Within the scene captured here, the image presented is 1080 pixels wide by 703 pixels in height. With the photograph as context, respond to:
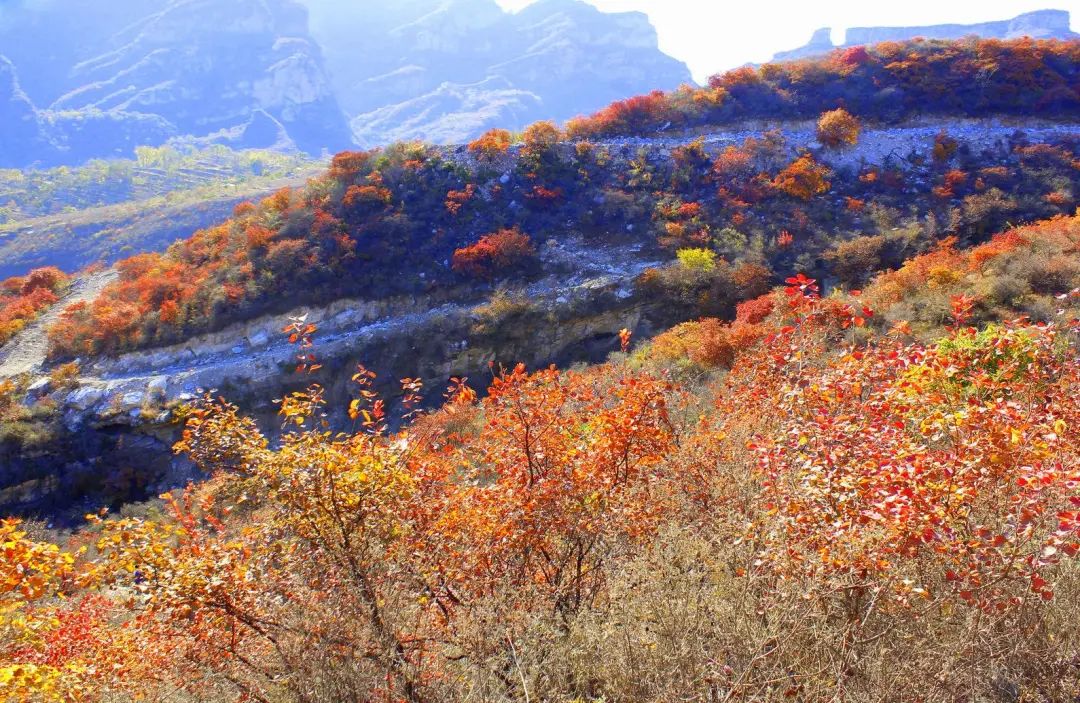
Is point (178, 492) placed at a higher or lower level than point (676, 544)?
lower

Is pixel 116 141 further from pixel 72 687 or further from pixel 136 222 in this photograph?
pixel 72 687

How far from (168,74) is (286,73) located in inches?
1012

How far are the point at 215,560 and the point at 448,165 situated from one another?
20.8 metres

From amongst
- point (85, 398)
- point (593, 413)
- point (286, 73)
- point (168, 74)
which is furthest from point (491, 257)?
point (168, 74)

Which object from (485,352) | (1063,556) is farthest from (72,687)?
(485,352)

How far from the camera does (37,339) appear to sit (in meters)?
19.8

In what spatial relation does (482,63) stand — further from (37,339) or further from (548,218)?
(37,339)

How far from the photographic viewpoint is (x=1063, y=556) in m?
3.58

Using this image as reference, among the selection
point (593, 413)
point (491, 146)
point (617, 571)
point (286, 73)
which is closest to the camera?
point (617, 571)

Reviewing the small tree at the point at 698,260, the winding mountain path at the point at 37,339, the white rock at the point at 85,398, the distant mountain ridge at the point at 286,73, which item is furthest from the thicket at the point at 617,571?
the distant mountain ridge at the point at 286,73

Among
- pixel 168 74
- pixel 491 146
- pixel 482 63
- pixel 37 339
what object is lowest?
pixel 37 339

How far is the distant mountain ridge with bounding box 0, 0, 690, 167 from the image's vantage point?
121 metres

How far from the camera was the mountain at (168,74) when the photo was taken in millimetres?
119188

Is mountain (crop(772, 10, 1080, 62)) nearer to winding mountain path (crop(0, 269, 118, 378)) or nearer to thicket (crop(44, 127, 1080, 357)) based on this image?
thicket (crop(44, 127, 1080, 357))
